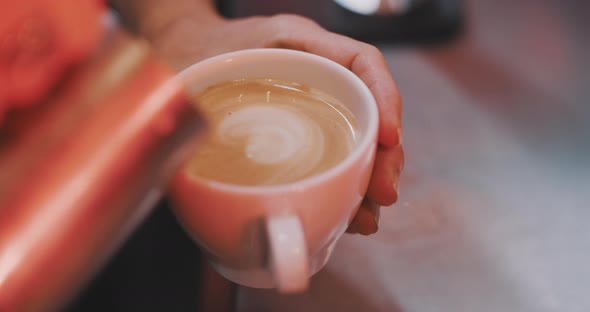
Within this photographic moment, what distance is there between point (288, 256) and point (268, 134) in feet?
0.51

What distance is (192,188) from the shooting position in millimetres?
342

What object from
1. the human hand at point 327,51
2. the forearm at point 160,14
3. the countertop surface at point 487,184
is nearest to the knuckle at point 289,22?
the human hand at point 327,51

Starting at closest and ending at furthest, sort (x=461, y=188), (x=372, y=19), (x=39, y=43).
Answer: (x=39, y=43) < (x=461, y=188) < (x=372, y=19)

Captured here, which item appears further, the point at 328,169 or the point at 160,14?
the point at 160,14

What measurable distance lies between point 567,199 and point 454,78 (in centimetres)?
29

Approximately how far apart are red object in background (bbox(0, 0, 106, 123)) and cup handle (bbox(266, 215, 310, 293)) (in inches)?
6.0

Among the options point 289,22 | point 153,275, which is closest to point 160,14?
point 289,22

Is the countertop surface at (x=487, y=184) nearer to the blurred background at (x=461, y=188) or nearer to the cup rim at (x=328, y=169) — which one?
the blurred background at (x=461, y=188)

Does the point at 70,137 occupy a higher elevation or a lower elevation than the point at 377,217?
higher

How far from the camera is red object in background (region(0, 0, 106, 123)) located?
0.75 ft

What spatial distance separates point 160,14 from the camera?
2.35 feet

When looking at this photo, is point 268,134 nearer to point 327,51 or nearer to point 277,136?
point 277,136

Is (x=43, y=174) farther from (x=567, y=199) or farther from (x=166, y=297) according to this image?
(x=567, y=199)

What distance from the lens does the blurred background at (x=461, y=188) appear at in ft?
1.74
